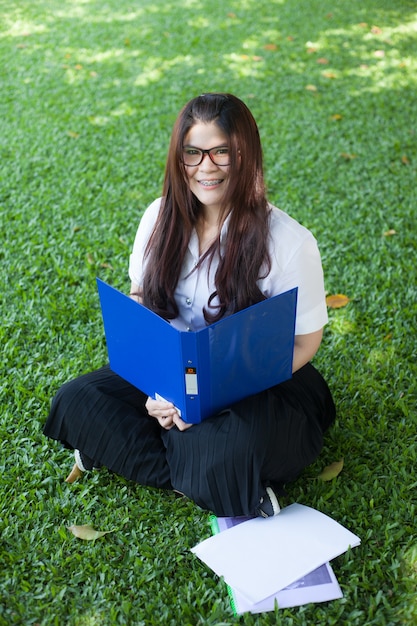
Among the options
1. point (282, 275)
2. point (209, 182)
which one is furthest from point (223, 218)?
point (282, 275)

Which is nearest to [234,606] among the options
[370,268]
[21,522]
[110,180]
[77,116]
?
[21,522]

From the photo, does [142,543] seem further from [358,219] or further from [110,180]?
[110,180]

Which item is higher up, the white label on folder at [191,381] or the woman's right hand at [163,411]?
the white label on folder at [191,381]

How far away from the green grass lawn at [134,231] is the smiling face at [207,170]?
1.02 m

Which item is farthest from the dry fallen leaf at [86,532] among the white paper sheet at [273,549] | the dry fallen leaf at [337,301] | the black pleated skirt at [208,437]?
the dry fallen leaf at [337,301]

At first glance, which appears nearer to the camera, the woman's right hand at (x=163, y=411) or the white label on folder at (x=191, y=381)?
the white label on folder at (x=191, y=381)

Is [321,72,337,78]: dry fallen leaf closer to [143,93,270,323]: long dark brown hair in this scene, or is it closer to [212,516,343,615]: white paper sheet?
[143,93,270,323]: long dark brown hair

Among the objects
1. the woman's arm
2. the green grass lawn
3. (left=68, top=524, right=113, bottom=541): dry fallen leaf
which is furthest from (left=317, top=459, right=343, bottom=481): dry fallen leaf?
(left=68, top=524, right=113, bottom=541): dry fallen leaf

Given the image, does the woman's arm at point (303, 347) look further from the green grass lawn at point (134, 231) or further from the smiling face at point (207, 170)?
the smiling face at point (207, 170)

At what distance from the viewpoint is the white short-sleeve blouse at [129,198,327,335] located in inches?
93.8

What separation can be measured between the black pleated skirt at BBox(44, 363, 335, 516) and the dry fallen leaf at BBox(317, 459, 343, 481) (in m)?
→ 0.12

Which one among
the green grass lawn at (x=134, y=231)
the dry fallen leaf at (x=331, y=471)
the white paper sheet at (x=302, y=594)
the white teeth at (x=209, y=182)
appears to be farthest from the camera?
the dry fallen leaf at (x=331, y=471)

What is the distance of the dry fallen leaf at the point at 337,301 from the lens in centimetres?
352

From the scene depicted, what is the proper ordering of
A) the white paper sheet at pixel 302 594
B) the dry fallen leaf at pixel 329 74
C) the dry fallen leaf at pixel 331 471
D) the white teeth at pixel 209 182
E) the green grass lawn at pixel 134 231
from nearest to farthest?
the white paper sheet at pixel 302 594
the green grass lawn at pixel 134 231
the white teeth at pixel 209 182
the dry fallen leaf at pixel 331 471
the dry fallen leaf at pixel 329 74
